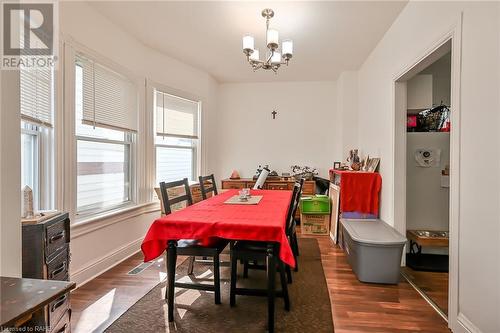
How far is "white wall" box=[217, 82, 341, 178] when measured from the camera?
5.19 metres

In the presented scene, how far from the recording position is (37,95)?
2.16 metres

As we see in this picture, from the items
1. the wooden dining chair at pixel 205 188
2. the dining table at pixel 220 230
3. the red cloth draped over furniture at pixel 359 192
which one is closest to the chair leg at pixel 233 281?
the dining table at pixel 220 230

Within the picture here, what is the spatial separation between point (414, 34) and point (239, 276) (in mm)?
2874

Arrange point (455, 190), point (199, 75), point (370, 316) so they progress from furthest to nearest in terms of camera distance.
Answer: point (199, 75) → point (370, 316) → point (455, 190)

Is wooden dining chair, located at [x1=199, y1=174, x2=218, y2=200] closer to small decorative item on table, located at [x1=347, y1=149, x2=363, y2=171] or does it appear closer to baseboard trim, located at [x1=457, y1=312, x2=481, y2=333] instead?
small decorative item on table, located at [x1=347, y1=149, x2=363, y2=171]

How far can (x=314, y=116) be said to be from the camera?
522 centimetres

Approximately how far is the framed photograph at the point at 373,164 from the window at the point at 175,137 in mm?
2811

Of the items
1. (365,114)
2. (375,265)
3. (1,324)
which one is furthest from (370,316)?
(365,114)

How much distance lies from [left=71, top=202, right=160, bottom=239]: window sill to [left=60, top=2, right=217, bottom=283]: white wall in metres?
0.01

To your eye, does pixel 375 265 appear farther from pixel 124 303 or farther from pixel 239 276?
pixel 124 303

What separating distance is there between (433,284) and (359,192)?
4.05ft

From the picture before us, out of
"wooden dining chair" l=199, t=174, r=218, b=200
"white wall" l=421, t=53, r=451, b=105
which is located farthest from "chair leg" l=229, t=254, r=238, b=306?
"white wall" l=421, t=53, r=451, b=105

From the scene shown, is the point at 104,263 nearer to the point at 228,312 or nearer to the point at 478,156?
the point at 228,312

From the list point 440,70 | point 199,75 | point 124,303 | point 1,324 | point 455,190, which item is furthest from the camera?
point 199,75
